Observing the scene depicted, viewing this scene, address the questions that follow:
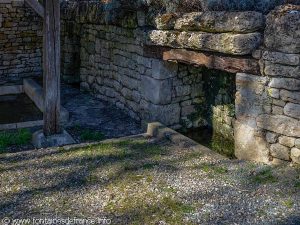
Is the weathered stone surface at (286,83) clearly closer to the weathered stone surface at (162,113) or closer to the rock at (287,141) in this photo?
the rock at (287,141)

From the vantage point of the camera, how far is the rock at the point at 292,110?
4293 mm

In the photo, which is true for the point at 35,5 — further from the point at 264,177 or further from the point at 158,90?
the point at 264,177

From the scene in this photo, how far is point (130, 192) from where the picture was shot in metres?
4.08

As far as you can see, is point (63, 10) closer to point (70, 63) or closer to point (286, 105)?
point (70, 63)

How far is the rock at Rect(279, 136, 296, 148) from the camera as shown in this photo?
4383 mm

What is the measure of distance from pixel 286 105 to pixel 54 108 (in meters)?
3.47

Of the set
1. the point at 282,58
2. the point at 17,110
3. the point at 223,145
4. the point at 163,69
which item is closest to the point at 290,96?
the point at 282,58

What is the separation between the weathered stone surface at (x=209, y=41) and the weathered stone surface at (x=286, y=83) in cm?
49

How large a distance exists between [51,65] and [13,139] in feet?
4.79

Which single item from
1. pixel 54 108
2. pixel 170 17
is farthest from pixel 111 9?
pixel 54 108

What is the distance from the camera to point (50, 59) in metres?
5.75

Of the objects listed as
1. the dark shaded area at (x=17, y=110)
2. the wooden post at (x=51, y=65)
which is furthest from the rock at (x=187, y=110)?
the dark shaded area at (x=17, y=110)

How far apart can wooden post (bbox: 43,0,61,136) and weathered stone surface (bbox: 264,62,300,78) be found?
3115 millimetres

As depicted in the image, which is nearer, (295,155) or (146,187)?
(146,187)
